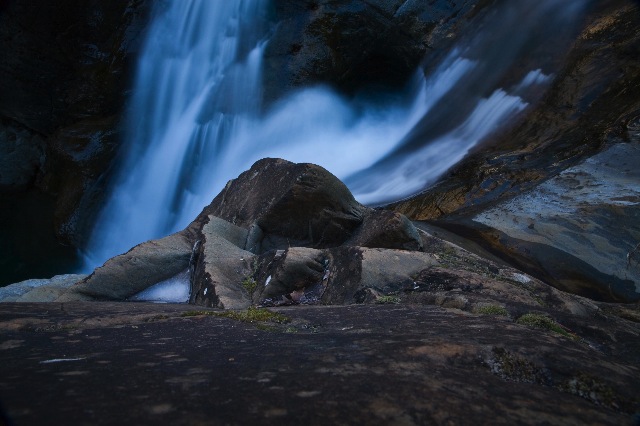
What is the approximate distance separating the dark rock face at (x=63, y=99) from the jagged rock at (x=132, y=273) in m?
10.8

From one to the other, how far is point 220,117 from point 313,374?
14467 mm

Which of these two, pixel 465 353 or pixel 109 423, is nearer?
pixel 109 423

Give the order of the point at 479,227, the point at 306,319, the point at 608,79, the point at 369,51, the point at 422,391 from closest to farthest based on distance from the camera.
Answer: the point at 422,391 → the point at 306,319 → the point at 479,227 → the point at 608,79 → the point at 369,51

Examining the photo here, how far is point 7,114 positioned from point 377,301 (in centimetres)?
1735

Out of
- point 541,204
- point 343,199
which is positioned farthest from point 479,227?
point 343,199

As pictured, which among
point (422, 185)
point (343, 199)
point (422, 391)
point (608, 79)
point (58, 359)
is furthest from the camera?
point (422, 185)

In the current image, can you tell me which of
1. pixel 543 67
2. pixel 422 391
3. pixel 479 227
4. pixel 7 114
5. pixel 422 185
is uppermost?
pixel 7 114

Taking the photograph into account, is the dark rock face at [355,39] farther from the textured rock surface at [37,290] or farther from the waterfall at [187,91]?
the textured rock surface at [37,290]

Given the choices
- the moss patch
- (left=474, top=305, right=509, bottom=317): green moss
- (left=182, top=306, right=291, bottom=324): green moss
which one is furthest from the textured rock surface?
(left=474, top=305, right=509, bottom=317): green moss

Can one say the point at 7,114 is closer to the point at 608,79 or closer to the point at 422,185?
the point at 422,185

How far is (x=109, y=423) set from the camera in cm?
130

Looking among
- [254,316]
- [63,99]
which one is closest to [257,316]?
[254,316]

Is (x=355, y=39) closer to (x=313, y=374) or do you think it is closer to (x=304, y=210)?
(x=304, y=210)

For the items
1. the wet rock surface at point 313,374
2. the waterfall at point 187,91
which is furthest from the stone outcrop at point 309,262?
the waterfall at point 187,91
